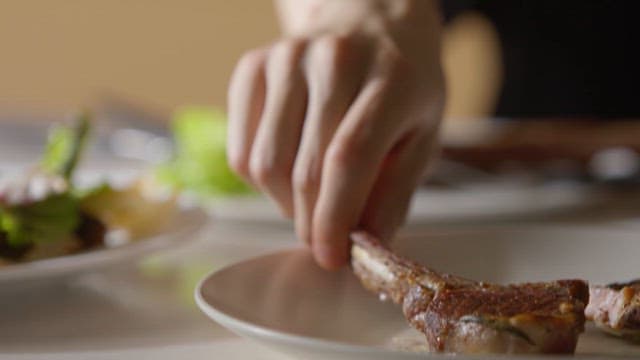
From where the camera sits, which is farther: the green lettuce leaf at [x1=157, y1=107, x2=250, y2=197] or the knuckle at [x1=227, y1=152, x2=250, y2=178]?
the green lettuce leaf at [x1=157, y1=107, x2=250, y2=197]

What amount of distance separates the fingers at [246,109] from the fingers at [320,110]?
5cm

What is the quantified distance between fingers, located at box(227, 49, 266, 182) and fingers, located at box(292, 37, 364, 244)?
0.17ft

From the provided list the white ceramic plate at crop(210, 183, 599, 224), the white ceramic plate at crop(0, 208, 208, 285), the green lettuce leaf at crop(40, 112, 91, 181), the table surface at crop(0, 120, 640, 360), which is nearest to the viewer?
the table surface at crop(0, 120, 640, 360)

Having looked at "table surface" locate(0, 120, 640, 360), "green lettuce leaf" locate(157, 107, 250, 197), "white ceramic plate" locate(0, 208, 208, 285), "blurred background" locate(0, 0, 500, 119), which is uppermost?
"white ceramic plate" locate(0, 208, 208, 285)

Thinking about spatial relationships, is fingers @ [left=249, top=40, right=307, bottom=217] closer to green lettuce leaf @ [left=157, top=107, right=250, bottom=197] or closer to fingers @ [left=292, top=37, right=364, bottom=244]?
fingers @ [left=292, top=37, right=364, bottom=244]

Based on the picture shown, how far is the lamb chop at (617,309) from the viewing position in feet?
2.38

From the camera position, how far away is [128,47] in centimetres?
457

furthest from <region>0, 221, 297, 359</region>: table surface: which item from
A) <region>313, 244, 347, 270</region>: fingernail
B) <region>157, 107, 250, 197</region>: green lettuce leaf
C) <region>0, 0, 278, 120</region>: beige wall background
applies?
<region>0, 0, 278, 120</region>: beige wall background

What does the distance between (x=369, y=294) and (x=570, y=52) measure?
6.86ft

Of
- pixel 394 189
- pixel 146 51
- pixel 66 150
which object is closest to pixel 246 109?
pixel 394 189

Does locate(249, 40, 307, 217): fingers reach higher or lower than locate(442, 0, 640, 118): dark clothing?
higher

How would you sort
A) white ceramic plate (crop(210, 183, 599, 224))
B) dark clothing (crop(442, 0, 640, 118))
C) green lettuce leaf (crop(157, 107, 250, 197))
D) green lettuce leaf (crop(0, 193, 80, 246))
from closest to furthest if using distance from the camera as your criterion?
green lettuce leaf (crop(0, 193, 80, 246)) → white ceramic plate (crop(210, 183, 599, 224)) → green lettuce leaf (crop(157, 107, 250, 197)) → dark clothing (crop(442, 0, 640, 118))

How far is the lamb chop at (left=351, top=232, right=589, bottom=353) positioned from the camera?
640mm

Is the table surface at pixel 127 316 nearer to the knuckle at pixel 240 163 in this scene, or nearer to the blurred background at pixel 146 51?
the knuckle at pixel 240 163
